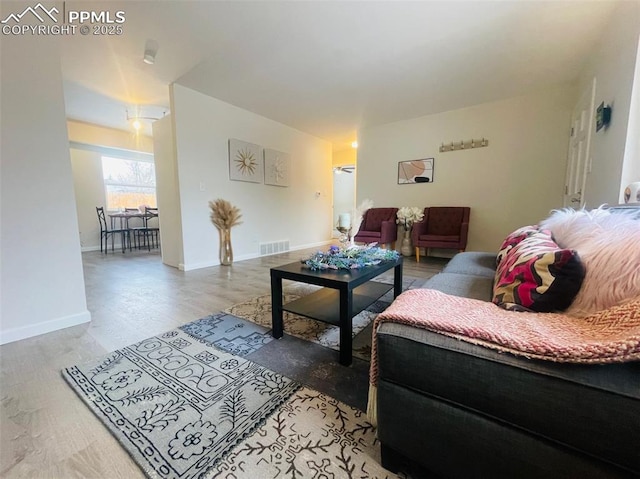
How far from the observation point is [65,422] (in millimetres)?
982

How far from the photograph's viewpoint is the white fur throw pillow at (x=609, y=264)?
Answer: 63 centimetres

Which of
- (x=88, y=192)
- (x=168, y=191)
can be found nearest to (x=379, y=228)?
(x=168, y=191)

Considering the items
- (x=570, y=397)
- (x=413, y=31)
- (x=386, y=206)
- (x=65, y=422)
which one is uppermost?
(x=413, y=31)

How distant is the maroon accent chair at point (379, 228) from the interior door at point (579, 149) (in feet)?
7.25

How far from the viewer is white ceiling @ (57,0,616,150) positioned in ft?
6.72

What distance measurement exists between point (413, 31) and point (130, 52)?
2.77 meters

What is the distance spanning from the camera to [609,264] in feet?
2.23

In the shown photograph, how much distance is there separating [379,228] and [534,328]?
3969mm

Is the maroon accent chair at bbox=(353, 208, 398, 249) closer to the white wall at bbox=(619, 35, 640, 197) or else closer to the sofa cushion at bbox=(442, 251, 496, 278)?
the sofa cushion at bbox=(442, 251, 496, 278)

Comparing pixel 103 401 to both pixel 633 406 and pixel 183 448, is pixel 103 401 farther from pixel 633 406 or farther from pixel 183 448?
pixel 633 406

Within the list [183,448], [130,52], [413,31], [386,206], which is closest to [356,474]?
[183,448]

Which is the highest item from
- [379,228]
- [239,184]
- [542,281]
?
[239,184]

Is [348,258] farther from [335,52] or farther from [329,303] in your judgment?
[335,52]

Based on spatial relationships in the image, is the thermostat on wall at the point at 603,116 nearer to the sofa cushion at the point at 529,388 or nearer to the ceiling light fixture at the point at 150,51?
the sofa cushion at the point at 529,388
